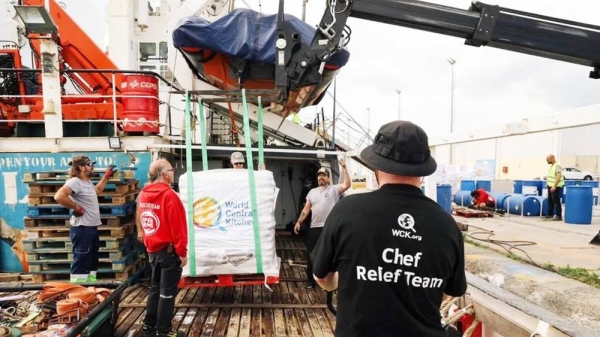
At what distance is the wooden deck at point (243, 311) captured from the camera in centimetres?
407

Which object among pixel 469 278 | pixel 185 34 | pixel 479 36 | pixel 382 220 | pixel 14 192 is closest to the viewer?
pixel 382 220

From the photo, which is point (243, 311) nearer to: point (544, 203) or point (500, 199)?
point (544, 203)

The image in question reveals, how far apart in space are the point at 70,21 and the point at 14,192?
3739 millimetres

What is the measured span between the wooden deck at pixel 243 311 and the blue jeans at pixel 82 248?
69 cm

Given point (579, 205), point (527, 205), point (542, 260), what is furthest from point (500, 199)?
point (542, 260)

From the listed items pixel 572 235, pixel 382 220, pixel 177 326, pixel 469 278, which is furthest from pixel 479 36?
pixel 572 235

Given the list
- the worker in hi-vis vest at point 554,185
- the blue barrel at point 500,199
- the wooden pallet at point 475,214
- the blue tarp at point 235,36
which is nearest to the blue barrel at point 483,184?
the blue barrel at point 500,199

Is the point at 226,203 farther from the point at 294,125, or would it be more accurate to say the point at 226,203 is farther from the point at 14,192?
the point at 14,192

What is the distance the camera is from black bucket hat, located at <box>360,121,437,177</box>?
1.63 meters

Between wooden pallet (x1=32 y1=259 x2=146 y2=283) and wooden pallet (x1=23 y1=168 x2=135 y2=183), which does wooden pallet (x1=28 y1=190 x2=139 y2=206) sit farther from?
wooden pallet (x1=32 y1=259 x2=146 y2=283)

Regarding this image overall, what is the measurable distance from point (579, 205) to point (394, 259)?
10.1 meters

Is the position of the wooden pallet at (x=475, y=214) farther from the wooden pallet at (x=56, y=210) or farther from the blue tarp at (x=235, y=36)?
the wooden pallet at (x=56, y=210)

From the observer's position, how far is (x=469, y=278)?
13.8 ft

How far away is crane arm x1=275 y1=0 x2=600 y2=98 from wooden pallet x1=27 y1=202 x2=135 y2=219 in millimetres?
3287
